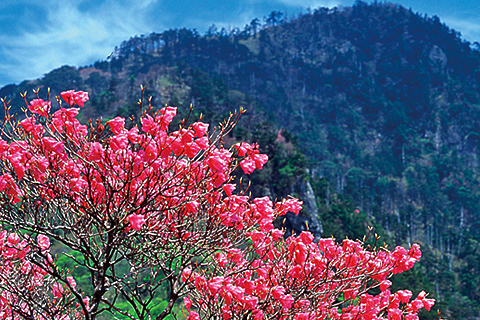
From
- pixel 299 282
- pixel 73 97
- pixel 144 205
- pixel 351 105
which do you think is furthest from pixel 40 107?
pixel 351 105

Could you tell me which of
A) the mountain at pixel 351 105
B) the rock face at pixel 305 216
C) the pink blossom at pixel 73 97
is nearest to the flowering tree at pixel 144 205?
the pink blossom at pixel 73 97

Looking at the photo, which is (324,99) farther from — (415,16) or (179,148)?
(179,148)

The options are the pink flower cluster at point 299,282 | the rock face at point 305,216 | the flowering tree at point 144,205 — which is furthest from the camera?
the rock face at point 305,216

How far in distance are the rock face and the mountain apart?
0.12m

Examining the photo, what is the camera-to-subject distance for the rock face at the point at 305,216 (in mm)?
27953

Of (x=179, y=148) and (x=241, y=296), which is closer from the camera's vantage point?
(x=179, y=148)

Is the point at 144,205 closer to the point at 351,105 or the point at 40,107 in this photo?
the point at 40,107

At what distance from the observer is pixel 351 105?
99.4 meters

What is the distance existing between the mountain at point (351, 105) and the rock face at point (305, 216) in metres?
0.12

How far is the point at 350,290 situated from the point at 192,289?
1952 millimetres

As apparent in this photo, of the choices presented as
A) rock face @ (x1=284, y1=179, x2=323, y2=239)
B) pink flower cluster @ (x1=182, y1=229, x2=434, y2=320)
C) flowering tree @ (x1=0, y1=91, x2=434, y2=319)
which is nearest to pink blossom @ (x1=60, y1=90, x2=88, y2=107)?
flowering tree @ (x1=0, y1=91, x2=434, y2=319)

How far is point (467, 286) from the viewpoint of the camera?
35.7 meters

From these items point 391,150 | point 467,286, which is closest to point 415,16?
point 391,150

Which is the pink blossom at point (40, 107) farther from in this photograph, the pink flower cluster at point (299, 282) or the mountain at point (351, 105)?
the mountain at point (351, 105)
